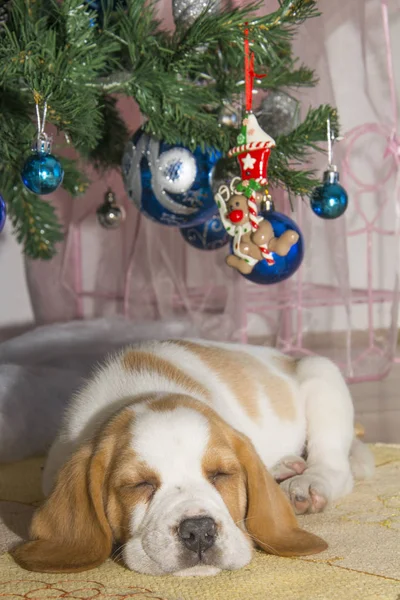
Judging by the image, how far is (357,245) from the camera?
236 inches

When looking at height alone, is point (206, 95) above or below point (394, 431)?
above

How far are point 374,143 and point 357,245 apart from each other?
164 centimetres

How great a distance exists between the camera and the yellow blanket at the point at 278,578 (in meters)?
1.51

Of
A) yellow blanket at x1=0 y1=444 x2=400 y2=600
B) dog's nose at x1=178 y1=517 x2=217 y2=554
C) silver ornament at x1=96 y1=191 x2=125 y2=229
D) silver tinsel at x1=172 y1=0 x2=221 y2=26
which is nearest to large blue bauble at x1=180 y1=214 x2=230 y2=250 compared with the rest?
silver ornament at x1=96 y1=191 x2=125 y2=229

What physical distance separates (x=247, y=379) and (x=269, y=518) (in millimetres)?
646

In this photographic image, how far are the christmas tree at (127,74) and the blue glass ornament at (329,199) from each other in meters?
0.03

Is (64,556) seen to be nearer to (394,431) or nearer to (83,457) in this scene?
(83,457)

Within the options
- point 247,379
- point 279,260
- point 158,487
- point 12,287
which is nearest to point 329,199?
point 279,260

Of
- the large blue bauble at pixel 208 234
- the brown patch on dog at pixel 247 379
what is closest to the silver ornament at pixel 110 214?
A: the large blue bauble at pixel 208 234

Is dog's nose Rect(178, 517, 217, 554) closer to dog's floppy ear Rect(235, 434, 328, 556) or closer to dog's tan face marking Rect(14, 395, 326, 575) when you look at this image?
dog's tan face marking Rect(14, 395, 326, 575)

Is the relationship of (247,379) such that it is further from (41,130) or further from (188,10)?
(188,10)

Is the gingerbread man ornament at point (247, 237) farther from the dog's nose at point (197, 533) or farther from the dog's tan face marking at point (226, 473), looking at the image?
the dog's nose at point (197, 533)

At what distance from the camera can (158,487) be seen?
5.32 feet

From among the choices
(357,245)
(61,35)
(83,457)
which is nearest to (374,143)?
(357,245)
